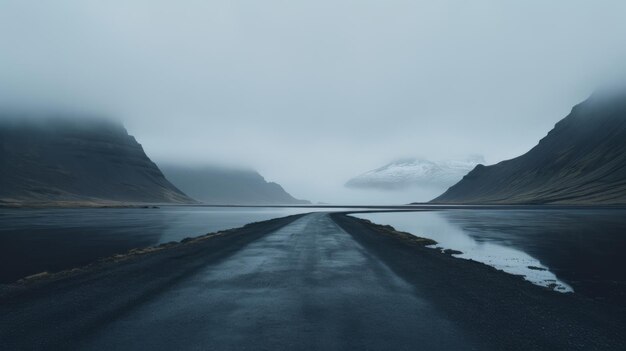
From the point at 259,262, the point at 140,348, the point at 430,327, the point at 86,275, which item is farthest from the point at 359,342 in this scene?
the point at 86,275

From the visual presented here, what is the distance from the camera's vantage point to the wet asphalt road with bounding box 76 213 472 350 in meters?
7.96

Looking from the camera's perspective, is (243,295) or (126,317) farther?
(243,295)

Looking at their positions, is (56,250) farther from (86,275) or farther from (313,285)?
(313,285)

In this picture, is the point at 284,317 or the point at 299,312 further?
the point at 299,312

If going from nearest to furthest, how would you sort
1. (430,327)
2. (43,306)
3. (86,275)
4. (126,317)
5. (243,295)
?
(430,327), (126,317), (43,306), (243,295), (86,275)

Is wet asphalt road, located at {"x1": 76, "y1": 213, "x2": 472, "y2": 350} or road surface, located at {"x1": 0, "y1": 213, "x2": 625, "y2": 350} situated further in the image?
road surface, located at {"x1": 0, "y1": 213, "x2": 625, "y2": 350}

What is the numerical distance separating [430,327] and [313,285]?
5.83 metres

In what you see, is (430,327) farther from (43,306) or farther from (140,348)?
(43,306)

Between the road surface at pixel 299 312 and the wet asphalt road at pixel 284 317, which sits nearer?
the wet asphalt road at pixel 284 317

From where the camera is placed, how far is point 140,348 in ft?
25.1

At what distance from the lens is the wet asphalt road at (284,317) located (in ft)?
26.1

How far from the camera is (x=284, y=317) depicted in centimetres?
977

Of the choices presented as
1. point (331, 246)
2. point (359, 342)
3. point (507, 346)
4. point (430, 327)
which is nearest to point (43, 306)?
point (359, 342)

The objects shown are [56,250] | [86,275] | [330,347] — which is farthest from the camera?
[56,250]
